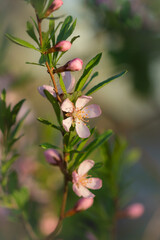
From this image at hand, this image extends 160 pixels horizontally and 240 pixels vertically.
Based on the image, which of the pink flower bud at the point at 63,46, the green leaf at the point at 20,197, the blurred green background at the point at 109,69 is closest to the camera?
the pink flower bud at the point at 63,46

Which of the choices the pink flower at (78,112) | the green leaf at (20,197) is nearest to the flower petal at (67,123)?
the pink flower at (78,112)

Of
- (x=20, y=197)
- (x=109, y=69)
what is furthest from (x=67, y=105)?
(x=109, y=69)

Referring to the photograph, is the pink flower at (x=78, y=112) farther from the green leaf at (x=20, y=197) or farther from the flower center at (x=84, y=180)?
the green leaf at (x=20, y=197)

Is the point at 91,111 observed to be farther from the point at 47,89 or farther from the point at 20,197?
the point at 20,197

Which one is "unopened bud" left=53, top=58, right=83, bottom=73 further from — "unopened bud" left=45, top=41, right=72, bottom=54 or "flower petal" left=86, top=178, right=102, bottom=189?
"flower petal" left=86, top=178, right=102, bottom=189

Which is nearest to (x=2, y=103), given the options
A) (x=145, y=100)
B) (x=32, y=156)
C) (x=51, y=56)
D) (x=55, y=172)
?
(x=51, y=56)

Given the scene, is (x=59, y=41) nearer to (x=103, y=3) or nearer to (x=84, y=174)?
(x=84, y=174)

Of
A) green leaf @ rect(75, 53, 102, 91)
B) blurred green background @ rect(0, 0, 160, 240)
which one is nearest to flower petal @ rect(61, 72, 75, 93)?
green leaf @ rect(75, 53, 102, 91)
